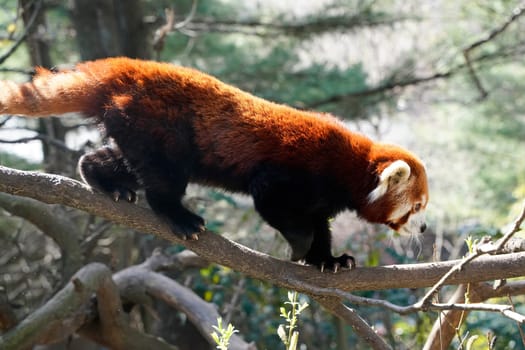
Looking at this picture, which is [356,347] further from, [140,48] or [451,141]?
[451,141]

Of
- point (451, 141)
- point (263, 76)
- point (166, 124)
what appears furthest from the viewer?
point (451, 141)

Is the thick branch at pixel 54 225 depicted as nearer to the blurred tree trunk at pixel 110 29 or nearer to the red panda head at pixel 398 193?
the red panda head at pixel 398 193

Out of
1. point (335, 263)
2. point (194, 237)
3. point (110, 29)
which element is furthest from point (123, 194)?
point (110, 29)

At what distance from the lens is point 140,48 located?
585cm

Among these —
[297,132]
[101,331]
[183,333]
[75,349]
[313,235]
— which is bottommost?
[75,349]

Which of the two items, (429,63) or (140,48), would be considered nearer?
(140,48)

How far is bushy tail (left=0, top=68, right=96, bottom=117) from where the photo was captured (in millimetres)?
3035

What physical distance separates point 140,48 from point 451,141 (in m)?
7.18

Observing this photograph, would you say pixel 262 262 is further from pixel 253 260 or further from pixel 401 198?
pixel 401 198

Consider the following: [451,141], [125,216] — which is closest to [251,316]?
[125,216]

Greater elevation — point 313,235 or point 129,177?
point 129,177

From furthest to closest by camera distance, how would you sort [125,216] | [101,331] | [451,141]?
[451,141], [101,331], [125,216]

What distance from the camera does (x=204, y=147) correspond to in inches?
126

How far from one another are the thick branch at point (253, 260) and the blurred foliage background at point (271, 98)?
110 cm
